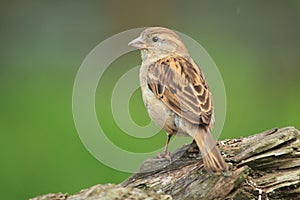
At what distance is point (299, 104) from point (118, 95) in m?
2.84

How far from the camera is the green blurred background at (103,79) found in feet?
30.1

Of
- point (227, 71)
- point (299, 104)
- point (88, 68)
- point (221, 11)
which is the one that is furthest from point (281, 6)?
point (88, 68)

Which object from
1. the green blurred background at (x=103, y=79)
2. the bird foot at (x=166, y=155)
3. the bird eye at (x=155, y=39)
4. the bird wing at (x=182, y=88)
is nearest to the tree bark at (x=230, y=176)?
the bird foot at (x=166, y=155)

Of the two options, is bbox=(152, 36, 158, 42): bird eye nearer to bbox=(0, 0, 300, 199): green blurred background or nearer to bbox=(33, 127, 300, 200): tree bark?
bbox=(33, 127, 300, 200): tree bark

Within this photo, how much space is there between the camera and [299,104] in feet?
35.4

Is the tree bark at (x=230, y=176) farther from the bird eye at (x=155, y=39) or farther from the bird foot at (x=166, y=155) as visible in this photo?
the bird eye at (x=155, y=39)

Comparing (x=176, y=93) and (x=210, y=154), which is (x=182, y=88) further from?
(x=210, y=154)

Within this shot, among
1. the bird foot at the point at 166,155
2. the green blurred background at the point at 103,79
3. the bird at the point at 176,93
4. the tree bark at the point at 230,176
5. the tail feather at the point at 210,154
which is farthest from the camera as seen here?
the green blurred background at the point at 103,79

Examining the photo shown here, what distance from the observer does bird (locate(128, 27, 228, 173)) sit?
5.67m

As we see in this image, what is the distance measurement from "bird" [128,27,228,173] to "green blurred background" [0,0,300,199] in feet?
7.54

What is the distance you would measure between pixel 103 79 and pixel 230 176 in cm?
650

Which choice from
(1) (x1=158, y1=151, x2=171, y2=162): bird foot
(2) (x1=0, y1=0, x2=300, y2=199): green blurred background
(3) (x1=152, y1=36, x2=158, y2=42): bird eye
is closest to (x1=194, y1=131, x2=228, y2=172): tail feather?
(1) (x1=158, y1=151, x2=171, y2=162): bird foot

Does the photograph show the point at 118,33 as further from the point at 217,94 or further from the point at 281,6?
the point at 217,94

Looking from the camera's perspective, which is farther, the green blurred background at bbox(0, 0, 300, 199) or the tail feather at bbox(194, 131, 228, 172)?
the green blurred background at bbox(0, 0, 300, 199)
